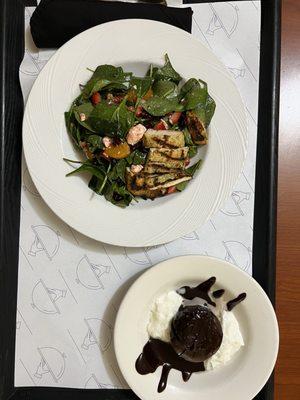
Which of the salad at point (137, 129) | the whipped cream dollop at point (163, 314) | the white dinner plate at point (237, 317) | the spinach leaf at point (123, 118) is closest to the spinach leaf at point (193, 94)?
the salad at point (137, 129)

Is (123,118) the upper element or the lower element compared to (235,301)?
upper

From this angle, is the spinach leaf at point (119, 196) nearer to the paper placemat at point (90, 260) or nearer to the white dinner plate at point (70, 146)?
the white dinner plate at point (70, 146)

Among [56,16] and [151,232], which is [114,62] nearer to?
[56,16]

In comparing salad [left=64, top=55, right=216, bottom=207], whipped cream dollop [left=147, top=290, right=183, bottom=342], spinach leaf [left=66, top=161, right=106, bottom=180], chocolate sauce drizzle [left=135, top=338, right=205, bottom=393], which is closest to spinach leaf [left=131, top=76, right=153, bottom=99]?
salad [left=64, top=55, right=216, bottom=207]

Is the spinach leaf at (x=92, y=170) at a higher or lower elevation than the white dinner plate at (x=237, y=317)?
higher

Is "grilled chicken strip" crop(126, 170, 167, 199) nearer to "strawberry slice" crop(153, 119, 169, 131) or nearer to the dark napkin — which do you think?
"strawberry slice" crop(153, 119, 169, 131)

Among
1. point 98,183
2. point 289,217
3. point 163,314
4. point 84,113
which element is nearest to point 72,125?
point 84,113

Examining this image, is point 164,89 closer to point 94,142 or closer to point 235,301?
point 94,142
